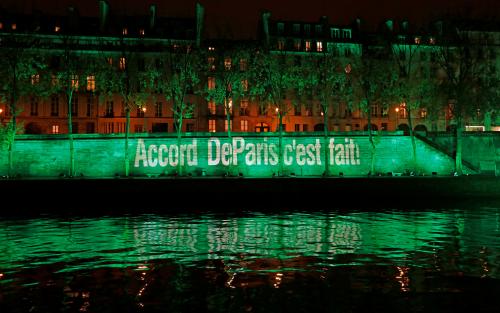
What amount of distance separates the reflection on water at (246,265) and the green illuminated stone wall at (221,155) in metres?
30.3

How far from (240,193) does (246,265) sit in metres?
29.8

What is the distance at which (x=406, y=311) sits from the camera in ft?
51.6

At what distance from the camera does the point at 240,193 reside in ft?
169

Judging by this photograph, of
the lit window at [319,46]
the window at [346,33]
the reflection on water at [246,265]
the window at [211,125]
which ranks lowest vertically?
the reflection on water at [246,265]

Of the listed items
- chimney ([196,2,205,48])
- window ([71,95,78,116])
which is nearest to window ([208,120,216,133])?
chimney ([196,2,205,48])

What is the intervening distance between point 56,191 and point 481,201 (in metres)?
38.0

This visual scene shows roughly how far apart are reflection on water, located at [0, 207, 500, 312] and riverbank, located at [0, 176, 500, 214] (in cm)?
1253

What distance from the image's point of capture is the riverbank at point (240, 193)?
160 ft

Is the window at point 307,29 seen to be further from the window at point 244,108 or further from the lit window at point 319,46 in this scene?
the window at point 244,108

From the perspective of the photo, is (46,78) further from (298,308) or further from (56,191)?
(298,308)

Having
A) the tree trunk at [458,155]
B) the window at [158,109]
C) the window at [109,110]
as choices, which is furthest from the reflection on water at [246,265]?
the window at [158,109]

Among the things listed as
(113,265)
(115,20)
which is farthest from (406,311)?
(115,20)

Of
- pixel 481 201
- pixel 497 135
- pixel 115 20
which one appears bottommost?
pixel 481 201

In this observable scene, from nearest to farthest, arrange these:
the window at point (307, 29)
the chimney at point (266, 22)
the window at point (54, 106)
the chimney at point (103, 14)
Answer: the window at point (54, 106)
the chimney at point (103, 14)
the chimney at point (266, 22)
the window at point (307, 29)
